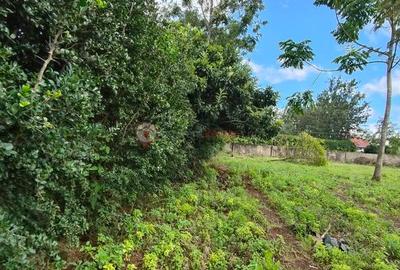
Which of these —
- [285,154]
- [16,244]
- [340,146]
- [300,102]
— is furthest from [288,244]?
[340,146]

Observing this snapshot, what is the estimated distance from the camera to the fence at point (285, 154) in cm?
1571

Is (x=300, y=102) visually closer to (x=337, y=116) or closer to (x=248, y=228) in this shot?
(x=248, y=228)

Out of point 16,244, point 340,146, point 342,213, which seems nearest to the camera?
point 16,244

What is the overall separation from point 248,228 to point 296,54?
2753 millimetres

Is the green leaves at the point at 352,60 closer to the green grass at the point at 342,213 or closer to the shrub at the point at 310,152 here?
the green grass at the point at 342,213

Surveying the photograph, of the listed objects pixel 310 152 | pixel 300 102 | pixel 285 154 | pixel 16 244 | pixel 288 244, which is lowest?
pixel 288 244

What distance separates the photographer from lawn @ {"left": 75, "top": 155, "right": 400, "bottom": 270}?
12.5ft

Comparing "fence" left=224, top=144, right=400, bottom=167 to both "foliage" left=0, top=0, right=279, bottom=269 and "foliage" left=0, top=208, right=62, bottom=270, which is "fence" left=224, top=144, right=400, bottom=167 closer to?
"foliage" left=0, top=0, right=279, bottom=269

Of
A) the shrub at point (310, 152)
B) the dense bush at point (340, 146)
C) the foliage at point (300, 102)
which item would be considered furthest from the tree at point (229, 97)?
the dense bush at point (340, 146)

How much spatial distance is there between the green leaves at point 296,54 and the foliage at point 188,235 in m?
2.40

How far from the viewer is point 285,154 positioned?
53.2 feet

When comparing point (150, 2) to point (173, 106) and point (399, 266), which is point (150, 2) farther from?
point (399, 266)

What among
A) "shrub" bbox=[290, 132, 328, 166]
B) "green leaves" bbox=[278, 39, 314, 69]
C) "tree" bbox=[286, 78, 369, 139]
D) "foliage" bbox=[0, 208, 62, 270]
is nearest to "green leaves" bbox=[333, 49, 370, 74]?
"green leaves" bbox=[278, 39, 314, 69]

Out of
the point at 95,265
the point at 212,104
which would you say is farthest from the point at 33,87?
the point at 212,104
